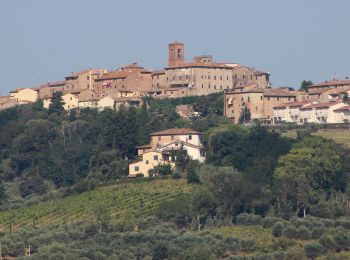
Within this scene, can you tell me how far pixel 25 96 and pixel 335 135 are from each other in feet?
92.7

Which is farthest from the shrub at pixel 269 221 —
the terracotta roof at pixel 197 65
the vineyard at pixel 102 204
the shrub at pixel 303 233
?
the terracotta roof at pixel 197 65

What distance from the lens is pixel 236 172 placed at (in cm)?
7512

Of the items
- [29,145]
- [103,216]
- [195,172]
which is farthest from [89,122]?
[103,216]

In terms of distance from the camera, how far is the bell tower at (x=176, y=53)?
348 feet

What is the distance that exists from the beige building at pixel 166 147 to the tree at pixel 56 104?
15137 mm

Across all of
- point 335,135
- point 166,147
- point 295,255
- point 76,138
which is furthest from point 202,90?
point 295,255

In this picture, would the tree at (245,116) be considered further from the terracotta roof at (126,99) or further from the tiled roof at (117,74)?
the tiled roof at (117,74)

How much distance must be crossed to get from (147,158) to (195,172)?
4.97 metres

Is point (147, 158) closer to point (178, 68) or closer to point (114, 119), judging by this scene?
point (114, 119)

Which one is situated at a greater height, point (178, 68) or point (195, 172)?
point (178, 68)

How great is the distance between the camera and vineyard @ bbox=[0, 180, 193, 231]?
7262 centimetres

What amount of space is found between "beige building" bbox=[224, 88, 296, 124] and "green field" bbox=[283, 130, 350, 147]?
6.17m

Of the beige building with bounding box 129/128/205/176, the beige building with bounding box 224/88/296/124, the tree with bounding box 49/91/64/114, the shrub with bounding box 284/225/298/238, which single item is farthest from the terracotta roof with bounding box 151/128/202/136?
the shrub with bounding box 284/225/298/238

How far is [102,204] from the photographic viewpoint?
73.3 meters
